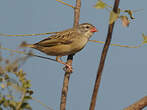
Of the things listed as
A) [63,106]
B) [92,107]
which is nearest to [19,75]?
[92,107]

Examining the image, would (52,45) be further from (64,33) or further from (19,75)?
(19,75)

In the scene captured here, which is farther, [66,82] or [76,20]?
[76,20]

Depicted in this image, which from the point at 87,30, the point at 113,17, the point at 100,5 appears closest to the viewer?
the point at 113,17

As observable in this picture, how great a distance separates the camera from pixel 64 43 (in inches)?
226

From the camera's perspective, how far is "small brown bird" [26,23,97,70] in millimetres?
5559

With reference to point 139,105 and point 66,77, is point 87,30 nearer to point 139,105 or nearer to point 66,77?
point 66,77

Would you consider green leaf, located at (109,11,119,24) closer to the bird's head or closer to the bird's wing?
the bird's wing

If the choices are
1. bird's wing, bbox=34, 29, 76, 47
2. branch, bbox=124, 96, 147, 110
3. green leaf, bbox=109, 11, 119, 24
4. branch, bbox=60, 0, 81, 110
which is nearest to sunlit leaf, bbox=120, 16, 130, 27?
green leaf, bbox=109, 11, 119, 24

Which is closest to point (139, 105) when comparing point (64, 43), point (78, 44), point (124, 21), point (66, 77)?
point (124, 21)

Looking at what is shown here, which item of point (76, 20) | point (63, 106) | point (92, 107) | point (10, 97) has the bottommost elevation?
point (63, 106)

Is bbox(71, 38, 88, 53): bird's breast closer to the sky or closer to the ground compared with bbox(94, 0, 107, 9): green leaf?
closer to the ground

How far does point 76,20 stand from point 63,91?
4.89ft

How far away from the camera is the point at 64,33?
5977mm

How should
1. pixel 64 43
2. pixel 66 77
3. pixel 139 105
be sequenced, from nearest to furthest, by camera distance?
pixel 139 105, pixel 66 77, pixel 64 43
